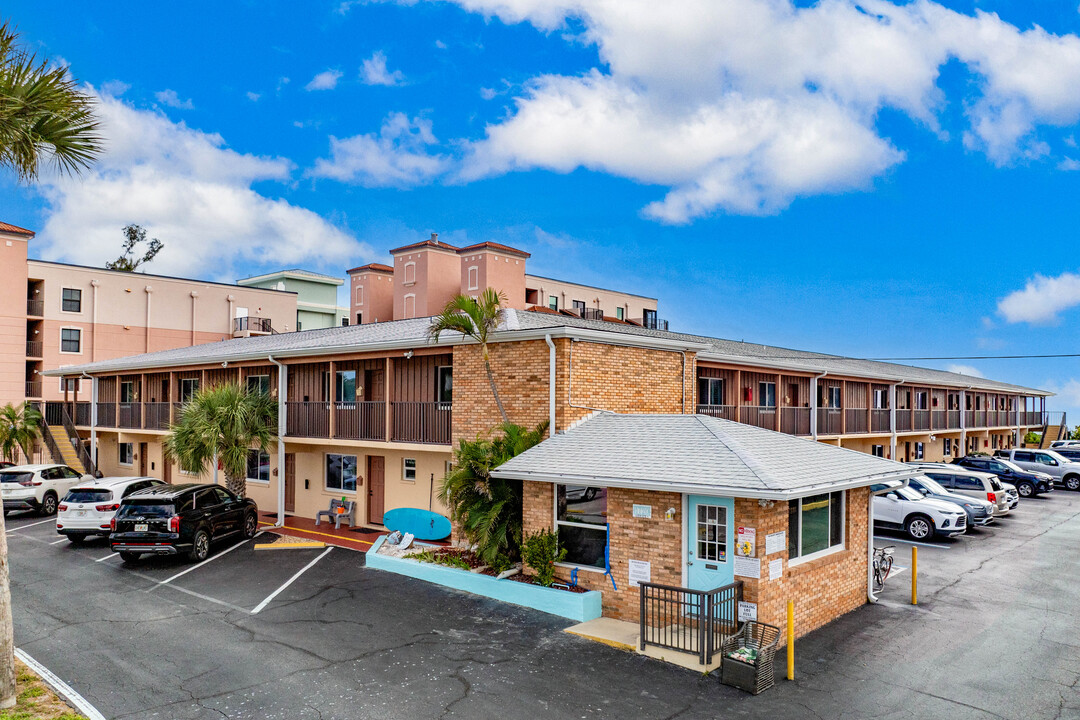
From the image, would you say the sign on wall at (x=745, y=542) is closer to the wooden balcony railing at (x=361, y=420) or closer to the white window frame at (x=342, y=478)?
the wooden balcony railing at (x=361, y=420)

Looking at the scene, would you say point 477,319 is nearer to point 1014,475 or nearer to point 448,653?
point 448,653

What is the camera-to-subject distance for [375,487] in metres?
20.7

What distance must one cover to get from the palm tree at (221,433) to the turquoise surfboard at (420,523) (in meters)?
5.72

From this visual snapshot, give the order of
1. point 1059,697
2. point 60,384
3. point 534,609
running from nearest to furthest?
point 1059,697 → point 534,609 → point 60,384

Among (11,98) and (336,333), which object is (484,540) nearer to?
(11,98)

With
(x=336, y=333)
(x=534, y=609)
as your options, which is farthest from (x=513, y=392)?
(x=336, y=333)

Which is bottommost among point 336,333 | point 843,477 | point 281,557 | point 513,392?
point 281,557

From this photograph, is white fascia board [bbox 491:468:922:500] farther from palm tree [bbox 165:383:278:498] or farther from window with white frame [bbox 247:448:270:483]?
window with white frame [bbox 247:448:270:483]

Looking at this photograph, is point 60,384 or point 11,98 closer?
point 11,98

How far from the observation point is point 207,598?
13.7 meters

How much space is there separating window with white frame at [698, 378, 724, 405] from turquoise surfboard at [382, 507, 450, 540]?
976 cm

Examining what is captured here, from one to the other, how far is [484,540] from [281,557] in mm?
6102

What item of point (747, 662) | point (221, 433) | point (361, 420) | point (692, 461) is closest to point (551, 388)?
point (692, 461)

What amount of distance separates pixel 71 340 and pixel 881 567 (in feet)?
134
